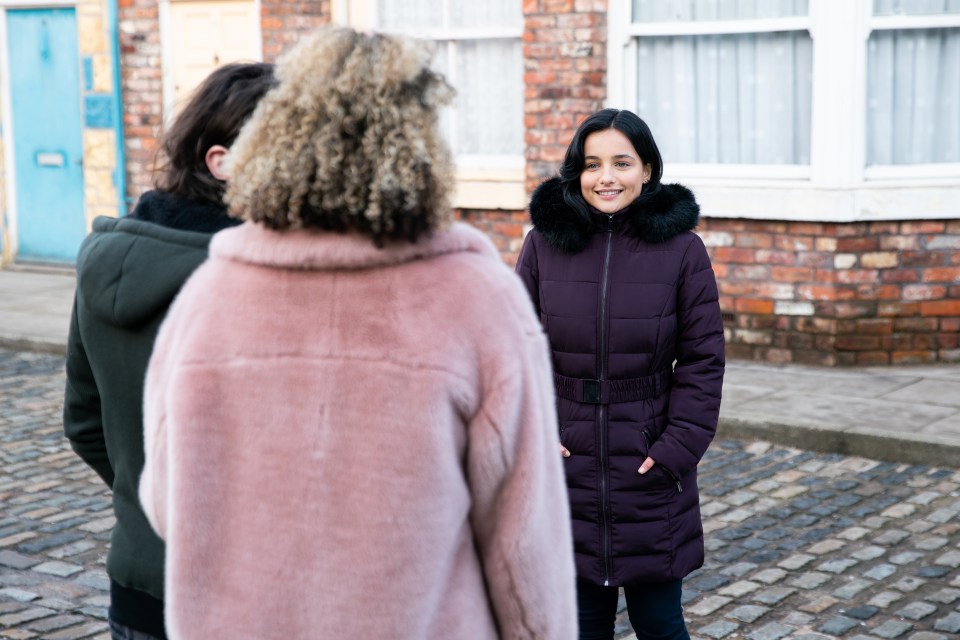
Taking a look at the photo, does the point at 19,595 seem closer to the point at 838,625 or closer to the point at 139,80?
the point at 838,625

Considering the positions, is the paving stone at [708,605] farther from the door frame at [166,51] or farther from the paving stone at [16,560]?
the door frame at [166,51]

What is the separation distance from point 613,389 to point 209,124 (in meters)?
1.43

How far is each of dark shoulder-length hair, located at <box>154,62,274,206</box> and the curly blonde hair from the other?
39 cm

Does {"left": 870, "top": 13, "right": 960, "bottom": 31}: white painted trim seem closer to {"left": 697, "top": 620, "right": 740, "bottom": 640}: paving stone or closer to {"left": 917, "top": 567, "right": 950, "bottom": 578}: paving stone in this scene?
{"left": 917, "top": 567, "right": 950, "bottom": 578}: paving stone

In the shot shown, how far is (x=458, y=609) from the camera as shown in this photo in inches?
83.3

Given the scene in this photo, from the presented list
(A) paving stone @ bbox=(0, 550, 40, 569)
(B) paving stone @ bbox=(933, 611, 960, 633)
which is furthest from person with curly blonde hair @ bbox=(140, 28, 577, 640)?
(A) paving stone @ bbox=(0, 550, 40, 569)

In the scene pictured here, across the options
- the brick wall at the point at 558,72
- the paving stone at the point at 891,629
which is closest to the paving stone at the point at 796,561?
the paving stone at the point at 891,629

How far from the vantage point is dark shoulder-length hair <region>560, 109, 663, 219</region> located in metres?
3.63

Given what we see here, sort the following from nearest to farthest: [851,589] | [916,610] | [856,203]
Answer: [916,610], [851,589], [856,203]

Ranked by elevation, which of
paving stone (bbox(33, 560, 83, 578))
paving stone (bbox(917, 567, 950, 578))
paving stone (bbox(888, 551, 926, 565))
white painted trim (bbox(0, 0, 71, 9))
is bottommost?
paving stone (bbox(917, 567, 950, 578))

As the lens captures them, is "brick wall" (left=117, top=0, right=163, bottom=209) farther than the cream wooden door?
Yes

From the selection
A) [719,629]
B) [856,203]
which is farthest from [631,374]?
[856,203]

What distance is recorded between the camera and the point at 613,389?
3.48 metres

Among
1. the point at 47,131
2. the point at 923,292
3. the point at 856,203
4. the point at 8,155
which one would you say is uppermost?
the point at 47,131
